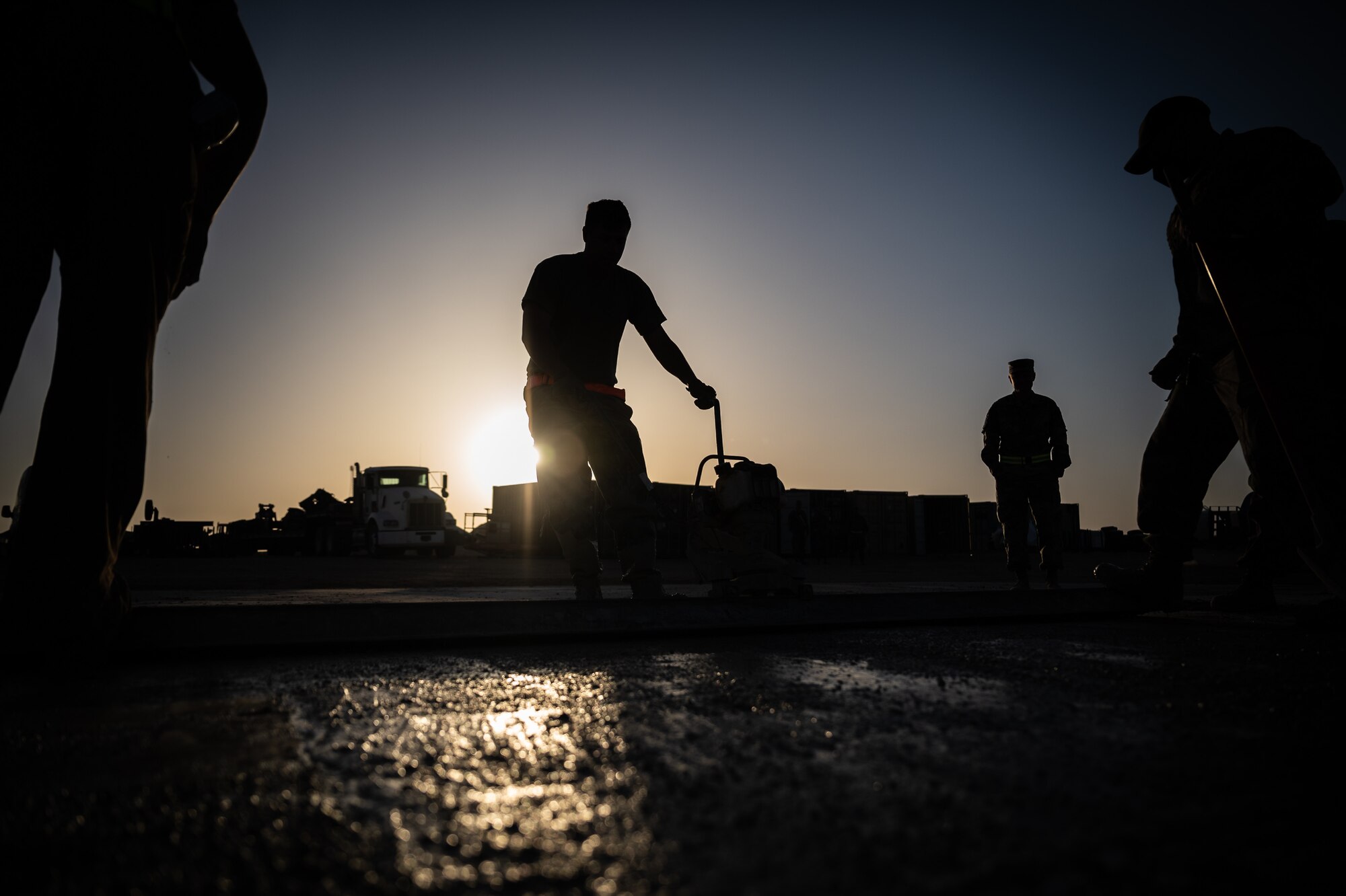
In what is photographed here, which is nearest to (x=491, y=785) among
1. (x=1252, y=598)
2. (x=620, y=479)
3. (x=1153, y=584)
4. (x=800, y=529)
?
(x=620, y=479)

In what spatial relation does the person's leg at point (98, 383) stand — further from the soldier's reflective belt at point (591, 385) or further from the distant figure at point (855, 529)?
the distant figure at point (855, 529)

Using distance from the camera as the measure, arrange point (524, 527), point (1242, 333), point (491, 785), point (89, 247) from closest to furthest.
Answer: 1. point (491, 785)
2. point (89, 247)
3. point (1242, 333)
4. point (524, 527)

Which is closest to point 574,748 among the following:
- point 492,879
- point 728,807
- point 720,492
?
point 728,807

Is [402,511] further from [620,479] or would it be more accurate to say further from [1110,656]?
[1110,656]

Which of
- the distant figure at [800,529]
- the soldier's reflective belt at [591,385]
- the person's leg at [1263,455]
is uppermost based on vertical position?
the soldier's reflective belt at [591,385]

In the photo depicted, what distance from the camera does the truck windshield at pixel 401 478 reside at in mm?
21578

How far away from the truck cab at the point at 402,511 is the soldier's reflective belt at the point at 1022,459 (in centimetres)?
1764

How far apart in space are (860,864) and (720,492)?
117 inches

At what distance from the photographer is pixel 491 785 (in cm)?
91

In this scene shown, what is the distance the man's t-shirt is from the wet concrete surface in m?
2.23

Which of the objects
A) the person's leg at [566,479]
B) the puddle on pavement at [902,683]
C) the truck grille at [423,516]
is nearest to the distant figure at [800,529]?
the person's leg at [566,479]

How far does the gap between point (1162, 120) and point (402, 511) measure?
20.4 metres

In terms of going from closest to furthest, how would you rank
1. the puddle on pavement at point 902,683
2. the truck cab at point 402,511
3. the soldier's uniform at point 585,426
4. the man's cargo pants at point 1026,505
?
1. the puddle on pavement at point 902,683
2. the soldier's uniform at point 585,426
3. the man's cargo pants at point 1026,505
4. the truck cab at point 402,511

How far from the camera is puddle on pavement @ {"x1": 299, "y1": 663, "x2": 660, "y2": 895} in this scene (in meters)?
0.67
